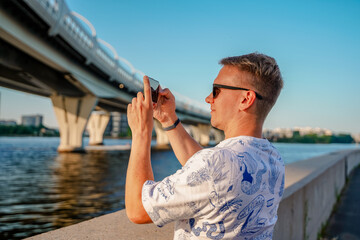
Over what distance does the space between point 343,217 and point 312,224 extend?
2536 millimetres

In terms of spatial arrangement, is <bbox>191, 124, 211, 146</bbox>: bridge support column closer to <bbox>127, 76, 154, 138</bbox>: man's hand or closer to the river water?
the river water

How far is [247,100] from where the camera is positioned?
64.2 inches

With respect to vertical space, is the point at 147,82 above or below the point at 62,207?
above

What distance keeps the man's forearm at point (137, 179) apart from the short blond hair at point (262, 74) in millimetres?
618

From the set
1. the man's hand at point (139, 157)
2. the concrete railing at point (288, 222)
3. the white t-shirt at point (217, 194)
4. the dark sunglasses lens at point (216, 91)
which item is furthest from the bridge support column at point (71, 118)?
the white t-shirt at point (217, 194)

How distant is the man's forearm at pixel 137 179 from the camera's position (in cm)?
137

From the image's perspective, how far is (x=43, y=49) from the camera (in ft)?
70.6

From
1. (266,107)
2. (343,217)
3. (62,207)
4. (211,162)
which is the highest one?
(266,107)

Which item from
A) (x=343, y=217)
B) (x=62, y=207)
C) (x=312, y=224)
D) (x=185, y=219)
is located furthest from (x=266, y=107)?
(x=62, y=207)

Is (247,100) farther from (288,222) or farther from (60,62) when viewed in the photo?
(60,62)

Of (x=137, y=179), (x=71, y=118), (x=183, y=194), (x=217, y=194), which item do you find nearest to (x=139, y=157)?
(x=137, y=179)

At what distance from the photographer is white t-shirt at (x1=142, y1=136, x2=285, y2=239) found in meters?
1.28

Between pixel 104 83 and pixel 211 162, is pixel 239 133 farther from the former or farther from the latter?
pixel 104 83

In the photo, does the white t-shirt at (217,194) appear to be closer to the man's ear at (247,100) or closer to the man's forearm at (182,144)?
the man's ear at (247,100)
